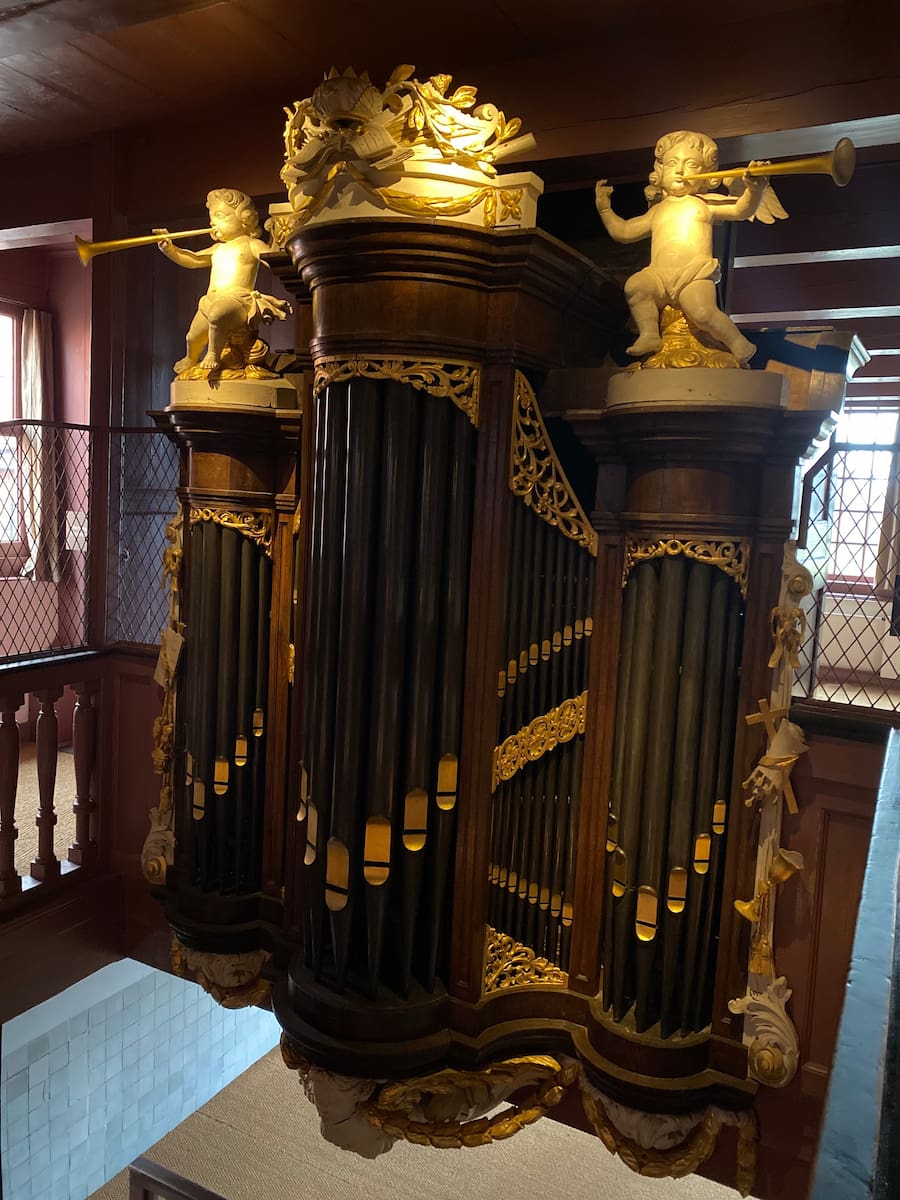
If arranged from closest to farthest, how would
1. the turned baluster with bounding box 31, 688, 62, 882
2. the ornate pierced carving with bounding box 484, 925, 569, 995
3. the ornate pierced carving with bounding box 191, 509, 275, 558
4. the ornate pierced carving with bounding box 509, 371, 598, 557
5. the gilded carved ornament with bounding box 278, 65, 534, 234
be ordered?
the gilded carved ornament with bounding box 278, 65, 534, 234 < the ornate pierced carving with bounding box 509, 371, 598, 557 < the ornate pierced carving with bounding box 484, 925, 569, 995 < the ornate pierced carving with bounding box 191, 509, 275, 558 < the turned baluster with bounding box 31, 688, 62, 882

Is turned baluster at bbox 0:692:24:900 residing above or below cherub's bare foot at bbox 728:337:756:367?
below

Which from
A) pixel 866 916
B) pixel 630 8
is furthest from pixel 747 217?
pixel 866 916

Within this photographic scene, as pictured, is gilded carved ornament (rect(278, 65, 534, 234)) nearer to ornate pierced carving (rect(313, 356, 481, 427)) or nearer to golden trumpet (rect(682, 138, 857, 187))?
ornate pierced carving (rect(313, 356, 481, 427))

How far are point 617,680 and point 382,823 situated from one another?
68 cm

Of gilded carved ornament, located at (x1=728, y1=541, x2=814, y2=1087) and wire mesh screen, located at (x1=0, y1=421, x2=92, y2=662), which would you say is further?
wire mesh screen, located at (x1=0, y1=421, x2=92, y2=662)

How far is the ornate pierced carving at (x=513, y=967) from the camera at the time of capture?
7.76 ft

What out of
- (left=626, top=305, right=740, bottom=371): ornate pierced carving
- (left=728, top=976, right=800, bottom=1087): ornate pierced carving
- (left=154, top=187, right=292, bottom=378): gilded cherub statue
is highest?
(left=154, top=187, right=292, bottom=378): gilded cherub statue

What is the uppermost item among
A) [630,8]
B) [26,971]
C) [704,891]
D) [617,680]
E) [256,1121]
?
[630,8]

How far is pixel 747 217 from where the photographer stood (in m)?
2.20

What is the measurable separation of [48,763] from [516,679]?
2132mm

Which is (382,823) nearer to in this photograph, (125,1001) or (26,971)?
(26,971)

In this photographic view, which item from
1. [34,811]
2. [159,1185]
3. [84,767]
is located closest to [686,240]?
[84,767]

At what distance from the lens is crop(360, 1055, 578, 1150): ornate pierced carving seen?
231cm

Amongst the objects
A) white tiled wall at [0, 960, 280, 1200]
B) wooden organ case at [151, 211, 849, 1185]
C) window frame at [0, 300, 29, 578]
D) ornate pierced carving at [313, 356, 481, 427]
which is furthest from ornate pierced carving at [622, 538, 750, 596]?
window frame at [0, 300, 29, 578]
